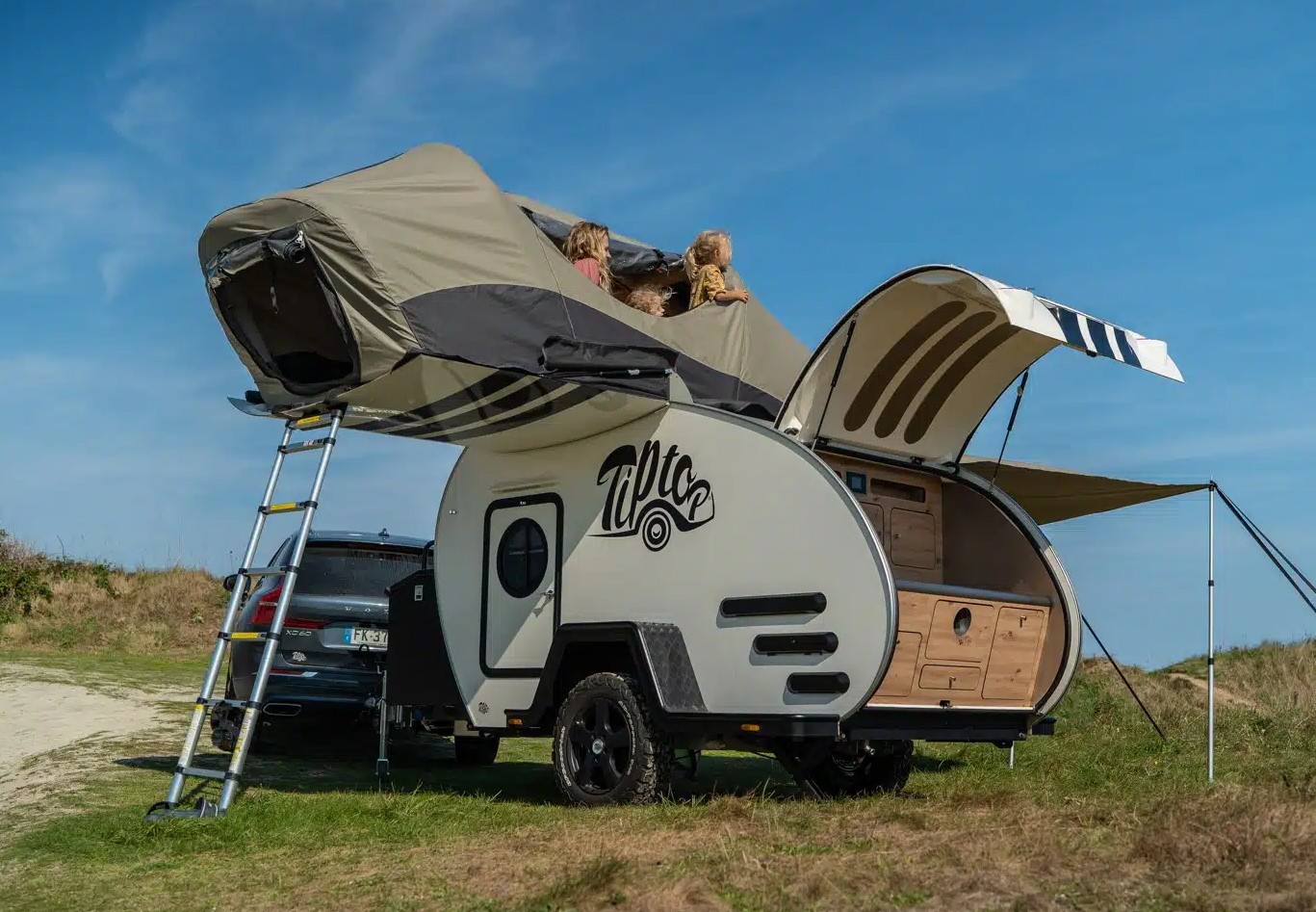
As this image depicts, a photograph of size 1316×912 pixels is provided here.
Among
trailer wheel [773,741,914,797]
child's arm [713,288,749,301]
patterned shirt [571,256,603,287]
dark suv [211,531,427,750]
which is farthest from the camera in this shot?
dark suv [211,531,427,750]

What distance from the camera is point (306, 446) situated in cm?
796

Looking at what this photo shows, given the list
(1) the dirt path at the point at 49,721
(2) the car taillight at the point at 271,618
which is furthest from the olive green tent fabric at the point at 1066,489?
(1) the dirt path at the point at 49,721

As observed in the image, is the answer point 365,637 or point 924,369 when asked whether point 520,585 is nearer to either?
point 365,637

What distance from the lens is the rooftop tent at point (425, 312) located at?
711cm

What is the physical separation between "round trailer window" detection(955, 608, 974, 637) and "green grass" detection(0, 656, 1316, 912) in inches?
37.0

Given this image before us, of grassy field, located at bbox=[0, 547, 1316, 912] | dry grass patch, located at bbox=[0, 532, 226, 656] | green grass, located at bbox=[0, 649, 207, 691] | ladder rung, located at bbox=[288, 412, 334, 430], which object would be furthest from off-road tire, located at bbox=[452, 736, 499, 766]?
dry grass patch, located at bbox=[0, 532, 226, 656]

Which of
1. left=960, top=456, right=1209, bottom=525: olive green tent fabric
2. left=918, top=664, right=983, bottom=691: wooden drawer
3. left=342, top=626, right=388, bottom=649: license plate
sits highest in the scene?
left=960, top=456, right=1209, bottom=525: olive green tent fabric

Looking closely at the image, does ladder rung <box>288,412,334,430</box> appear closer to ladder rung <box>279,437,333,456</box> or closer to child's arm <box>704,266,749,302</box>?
ladder rung <box>279,437,333,456</box>

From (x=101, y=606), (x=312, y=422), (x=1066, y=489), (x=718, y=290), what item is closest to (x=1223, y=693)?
(x=1066, y=489)

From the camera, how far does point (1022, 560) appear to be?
27.7 ft

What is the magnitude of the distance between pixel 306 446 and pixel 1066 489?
6326 millimetres

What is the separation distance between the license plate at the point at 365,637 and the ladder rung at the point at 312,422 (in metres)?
2.31

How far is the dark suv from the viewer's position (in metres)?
9.67

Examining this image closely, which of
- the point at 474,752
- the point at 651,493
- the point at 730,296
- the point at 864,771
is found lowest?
the point at 474,752
